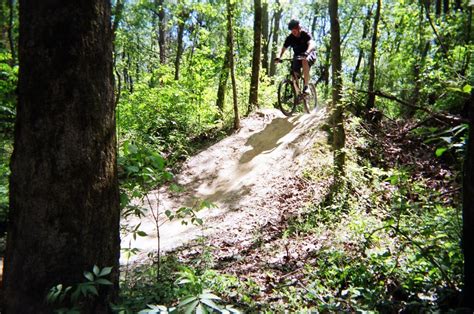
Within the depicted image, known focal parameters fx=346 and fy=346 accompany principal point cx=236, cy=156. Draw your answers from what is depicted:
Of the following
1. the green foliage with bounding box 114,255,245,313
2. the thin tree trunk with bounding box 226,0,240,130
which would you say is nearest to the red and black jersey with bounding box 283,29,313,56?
the thin tree trunk with bounding box 226,0,240,130

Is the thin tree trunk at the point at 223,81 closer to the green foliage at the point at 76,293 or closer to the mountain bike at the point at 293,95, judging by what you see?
the mountain bike at the point at 293,95

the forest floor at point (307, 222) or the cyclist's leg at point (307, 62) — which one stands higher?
the cyclist's leg at point (307, 62)

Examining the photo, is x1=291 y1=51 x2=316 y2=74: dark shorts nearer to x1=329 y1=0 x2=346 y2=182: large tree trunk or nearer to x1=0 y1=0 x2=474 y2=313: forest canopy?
x1=0 y1=0 x2=474 y2=313: forest canopy

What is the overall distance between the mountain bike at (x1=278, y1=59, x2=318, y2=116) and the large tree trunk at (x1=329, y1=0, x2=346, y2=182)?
291cm

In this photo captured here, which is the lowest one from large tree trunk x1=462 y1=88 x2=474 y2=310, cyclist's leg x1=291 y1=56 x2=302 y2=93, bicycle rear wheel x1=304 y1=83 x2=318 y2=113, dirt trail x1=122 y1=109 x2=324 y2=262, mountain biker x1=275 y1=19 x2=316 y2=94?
dirt trail x1=122 y1=109 x2=324 y2=262

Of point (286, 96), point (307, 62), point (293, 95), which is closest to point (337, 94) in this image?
point (307, 62)

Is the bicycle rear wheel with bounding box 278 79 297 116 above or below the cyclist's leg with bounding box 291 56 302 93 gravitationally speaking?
below

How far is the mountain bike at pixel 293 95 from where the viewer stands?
29.1 ft

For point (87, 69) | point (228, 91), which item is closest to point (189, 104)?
point (228, 91)

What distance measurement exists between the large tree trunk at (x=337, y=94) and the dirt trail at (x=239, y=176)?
1.02 m

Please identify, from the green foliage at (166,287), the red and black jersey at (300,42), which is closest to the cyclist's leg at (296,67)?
the red and black jersey at (300,42)

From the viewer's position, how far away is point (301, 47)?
8.48 meters

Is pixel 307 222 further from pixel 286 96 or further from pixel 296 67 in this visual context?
pixel 286 96

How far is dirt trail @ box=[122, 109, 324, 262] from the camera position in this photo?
6070mm
